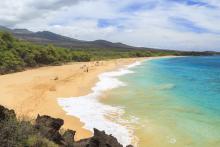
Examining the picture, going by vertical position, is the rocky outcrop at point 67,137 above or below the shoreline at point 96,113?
above

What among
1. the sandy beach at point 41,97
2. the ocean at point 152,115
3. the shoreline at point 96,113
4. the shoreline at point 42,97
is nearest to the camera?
the ocean at point 152,115

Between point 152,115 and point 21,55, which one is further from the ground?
point 21,55

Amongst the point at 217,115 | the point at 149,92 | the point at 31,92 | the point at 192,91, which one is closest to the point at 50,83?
the point at 31,92

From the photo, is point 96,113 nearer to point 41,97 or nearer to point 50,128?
point 41,97

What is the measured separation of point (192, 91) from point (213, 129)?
22.3m

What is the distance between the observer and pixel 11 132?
13289mm

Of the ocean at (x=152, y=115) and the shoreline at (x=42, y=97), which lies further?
the shoreline at (x=42, y=97)

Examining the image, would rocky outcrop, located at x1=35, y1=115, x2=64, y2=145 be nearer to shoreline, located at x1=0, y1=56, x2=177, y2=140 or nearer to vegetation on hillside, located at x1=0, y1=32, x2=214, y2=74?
shoreline, located at x1=0, y1=56, x2=177, y2=140

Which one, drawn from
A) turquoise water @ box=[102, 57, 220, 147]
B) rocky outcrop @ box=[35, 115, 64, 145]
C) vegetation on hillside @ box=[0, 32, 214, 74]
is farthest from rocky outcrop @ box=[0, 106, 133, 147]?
vegetation on hillside @ box=[0, 32, 214, 74]

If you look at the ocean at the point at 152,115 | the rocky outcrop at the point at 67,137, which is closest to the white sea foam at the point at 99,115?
the ocean at the point at 152,115

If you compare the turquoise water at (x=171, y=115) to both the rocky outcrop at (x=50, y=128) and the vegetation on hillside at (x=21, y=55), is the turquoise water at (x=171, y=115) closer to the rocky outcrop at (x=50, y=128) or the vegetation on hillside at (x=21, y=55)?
the rocky outcrop at (x=50, y=128)

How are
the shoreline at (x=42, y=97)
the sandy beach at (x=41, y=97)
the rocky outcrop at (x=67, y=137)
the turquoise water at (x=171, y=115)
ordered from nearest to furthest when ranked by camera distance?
the rocky outcrop at (x=67, y=137)
the turquoise water at (x=171, y=115)
the shoreline at (x=42, y=97)
the sandy beach at (x=41, y=97)

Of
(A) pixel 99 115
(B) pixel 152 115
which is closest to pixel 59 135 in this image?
(A) pixel 99 115

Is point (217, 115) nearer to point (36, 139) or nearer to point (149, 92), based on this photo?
point (149, 92)
